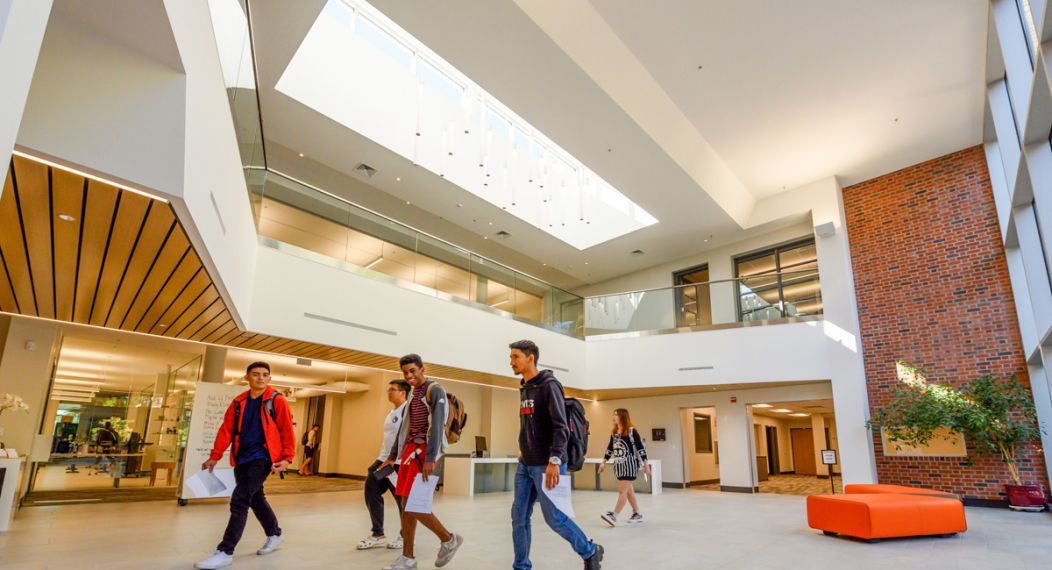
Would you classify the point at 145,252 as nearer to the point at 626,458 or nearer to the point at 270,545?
the point at 270,545

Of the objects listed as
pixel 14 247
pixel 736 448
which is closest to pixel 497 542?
pixel 14 247

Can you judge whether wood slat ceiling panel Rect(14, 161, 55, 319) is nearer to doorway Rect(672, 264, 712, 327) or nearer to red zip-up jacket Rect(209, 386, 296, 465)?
red zip-up jacket Rect(209, 386, 296, 465)

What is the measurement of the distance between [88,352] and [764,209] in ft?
45.8

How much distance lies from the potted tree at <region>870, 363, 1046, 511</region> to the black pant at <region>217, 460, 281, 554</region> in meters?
10.4

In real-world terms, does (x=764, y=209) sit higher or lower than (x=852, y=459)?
higher

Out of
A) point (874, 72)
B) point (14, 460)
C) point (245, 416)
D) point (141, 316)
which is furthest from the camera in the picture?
point (874, 72)

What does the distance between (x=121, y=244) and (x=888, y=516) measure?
717 cm

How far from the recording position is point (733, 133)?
35.1 ft

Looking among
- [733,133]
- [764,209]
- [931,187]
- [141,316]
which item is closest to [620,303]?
[764,209]

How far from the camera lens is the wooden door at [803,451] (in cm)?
2256

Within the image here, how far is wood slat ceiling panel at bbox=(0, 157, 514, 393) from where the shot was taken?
3482 mm

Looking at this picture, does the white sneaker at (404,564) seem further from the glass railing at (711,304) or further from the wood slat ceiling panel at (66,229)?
the glass railing at (711,304)

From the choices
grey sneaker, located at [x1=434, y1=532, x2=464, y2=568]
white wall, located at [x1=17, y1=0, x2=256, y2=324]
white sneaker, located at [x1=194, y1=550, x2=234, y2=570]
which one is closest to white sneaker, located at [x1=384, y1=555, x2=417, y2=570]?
grey sneaker, located at [x1=434, y1=532, x2=464, y2=568]

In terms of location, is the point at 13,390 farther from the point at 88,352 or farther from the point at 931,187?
the point at 931,187
